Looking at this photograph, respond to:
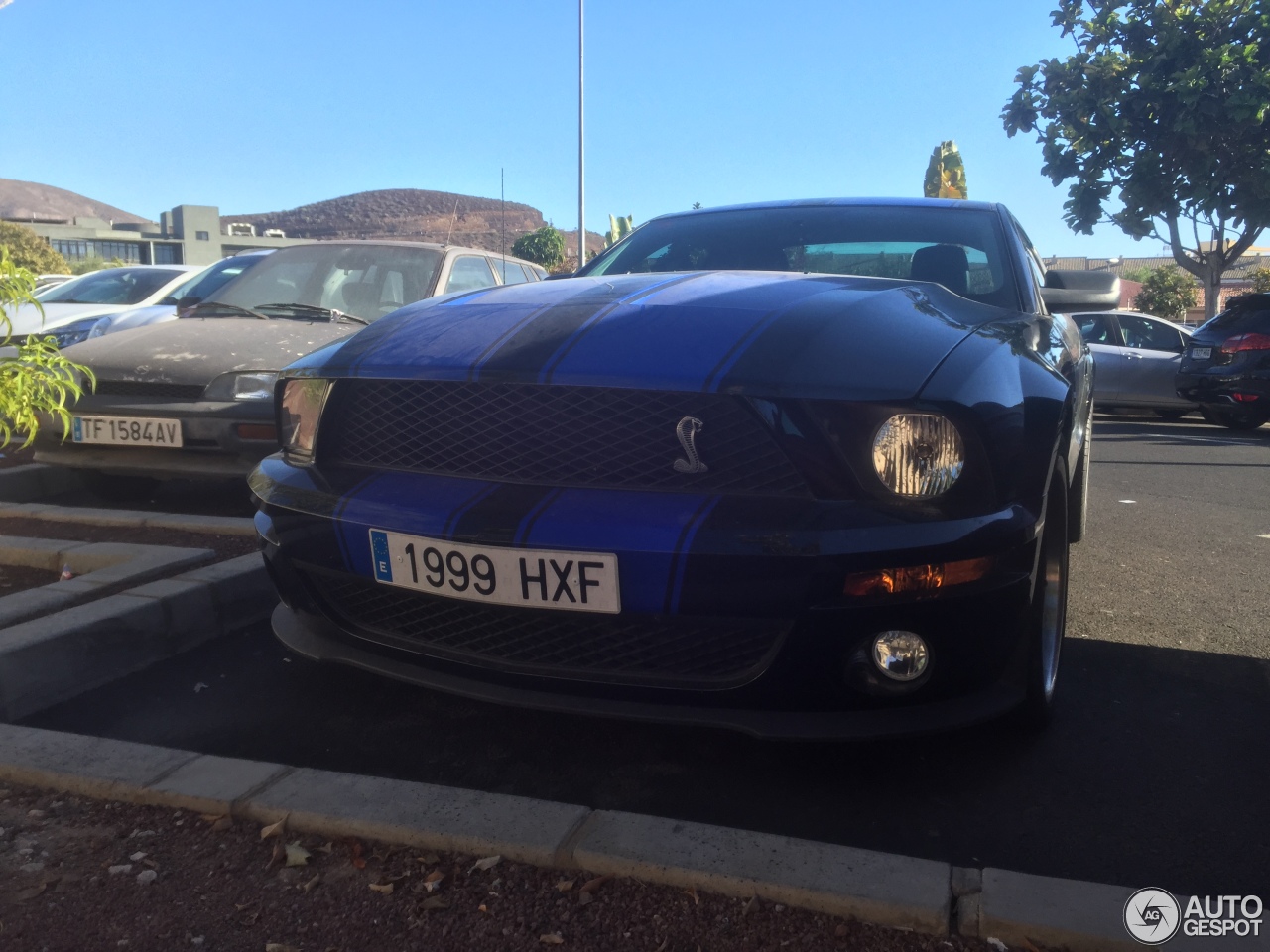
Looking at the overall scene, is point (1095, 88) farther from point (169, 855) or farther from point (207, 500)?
point (169, 855)

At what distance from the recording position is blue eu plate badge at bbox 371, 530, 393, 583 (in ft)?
7.45

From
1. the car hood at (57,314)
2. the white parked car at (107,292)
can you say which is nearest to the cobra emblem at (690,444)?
the car hood at (57,314)

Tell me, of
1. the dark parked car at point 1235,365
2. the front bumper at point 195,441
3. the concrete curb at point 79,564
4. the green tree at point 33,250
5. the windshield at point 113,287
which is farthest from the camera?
the green tree at point 33,250

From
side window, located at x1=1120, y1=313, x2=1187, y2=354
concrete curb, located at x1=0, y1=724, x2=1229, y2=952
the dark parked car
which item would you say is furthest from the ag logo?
side window, located at x1=1120, y1=313, x2=1187, y2=354

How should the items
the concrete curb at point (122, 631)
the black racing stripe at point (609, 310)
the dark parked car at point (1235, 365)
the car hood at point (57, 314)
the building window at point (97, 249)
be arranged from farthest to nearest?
1. the building window at point (97, 249)
2. the dark parked car at point (1235, 365)
3. the car hood at point (57, 314)
4. the concrete curb at point (122, 631)
5. the black racing stripe at point (609, 310)

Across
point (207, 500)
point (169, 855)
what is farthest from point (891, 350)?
point (207, 500)

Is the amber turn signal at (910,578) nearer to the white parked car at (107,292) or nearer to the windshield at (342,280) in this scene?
the windshield at (342,280)

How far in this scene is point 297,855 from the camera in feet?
6.71

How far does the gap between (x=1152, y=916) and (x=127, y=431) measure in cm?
439

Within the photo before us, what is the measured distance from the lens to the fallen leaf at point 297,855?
80.0 inches

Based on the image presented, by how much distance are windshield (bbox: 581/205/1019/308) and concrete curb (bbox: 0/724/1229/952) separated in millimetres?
1850

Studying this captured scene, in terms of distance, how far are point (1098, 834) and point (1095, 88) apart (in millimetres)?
19063

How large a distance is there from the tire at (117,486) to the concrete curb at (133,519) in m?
0.69

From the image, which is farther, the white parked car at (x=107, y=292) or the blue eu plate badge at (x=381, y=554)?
the white parked car at (x=107, y=292)
